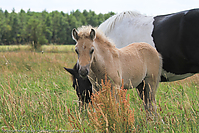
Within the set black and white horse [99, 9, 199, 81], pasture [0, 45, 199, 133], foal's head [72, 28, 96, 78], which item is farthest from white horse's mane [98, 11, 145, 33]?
foal's head [72, 28, 96, 78]

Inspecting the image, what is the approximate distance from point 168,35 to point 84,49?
2.13 metres

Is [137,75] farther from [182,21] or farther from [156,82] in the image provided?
[182,21]

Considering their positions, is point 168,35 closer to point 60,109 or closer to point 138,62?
point 138,62

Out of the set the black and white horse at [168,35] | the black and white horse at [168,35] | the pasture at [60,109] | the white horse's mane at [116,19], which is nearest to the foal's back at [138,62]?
the pasture at [60,109]

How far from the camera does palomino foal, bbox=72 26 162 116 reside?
88.1 inches

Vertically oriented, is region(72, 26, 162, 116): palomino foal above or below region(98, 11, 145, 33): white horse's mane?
below

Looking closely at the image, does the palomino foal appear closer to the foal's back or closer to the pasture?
the foal's back

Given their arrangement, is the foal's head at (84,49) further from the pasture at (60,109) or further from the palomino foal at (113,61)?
the pasture at (60,109)

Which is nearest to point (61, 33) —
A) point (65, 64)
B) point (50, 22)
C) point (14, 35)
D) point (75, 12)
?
point (50, 22)

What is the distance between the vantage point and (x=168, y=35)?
356cm

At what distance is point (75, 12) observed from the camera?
347 ft

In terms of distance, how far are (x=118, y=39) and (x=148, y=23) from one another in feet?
2.46

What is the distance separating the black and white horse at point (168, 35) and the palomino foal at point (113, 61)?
572mm

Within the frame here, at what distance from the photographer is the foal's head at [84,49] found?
2129 millimetres
